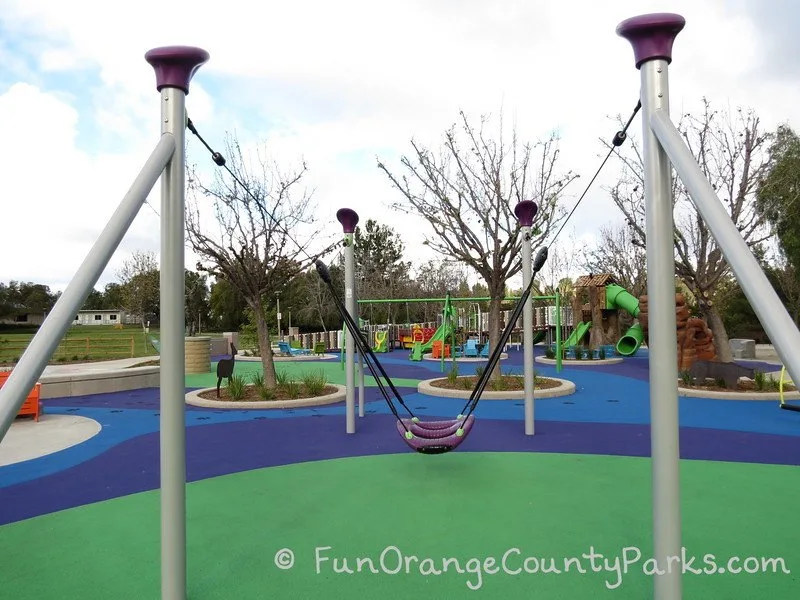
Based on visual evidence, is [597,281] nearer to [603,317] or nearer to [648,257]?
[603,317]

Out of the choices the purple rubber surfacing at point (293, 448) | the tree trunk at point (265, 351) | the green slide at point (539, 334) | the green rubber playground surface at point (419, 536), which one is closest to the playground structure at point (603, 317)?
the green slide at point (539, 334)

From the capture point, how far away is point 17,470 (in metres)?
5.53

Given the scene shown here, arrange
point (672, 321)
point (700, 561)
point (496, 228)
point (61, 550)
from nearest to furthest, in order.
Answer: point (672, 321) → point (700, 561) → point (61, 550) → point (496, 228)

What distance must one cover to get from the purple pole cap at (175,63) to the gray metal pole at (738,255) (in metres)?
2.22

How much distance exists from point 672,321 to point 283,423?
A: 641 cm

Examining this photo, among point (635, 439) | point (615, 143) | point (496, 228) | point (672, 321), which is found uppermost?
point (496, 228)

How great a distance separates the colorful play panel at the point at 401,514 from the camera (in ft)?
9.79

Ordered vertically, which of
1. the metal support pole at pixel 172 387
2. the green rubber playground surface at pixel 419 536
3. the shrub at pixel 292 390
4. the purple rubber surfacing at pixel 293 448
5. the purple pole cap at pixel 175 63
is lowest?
the purple rubber surfacing at pixel 293 448

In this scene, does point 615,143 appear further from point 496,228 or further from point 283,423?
point 496,228

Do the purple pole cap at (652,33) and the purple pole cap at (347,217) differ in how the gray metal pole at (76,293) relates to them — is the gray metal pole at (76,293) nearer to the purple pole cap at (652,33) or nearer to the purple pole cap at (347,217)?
the purple pole cap at (652,33)

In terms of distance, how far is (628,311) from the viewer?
69.8 feet

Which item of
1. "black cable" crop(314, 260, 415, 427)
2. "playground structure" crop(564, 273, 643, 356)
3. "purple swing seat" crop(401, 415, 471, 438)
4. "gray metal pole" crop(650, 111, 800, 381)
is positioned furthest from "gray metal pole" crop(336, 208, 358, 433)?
"playground structure" crop(564, 273, 643, 356)

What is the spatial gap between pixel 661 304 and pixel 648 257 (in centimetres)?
23

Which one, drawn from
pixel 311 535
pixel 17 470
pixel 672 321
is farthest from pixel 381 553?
pixel 17 470
